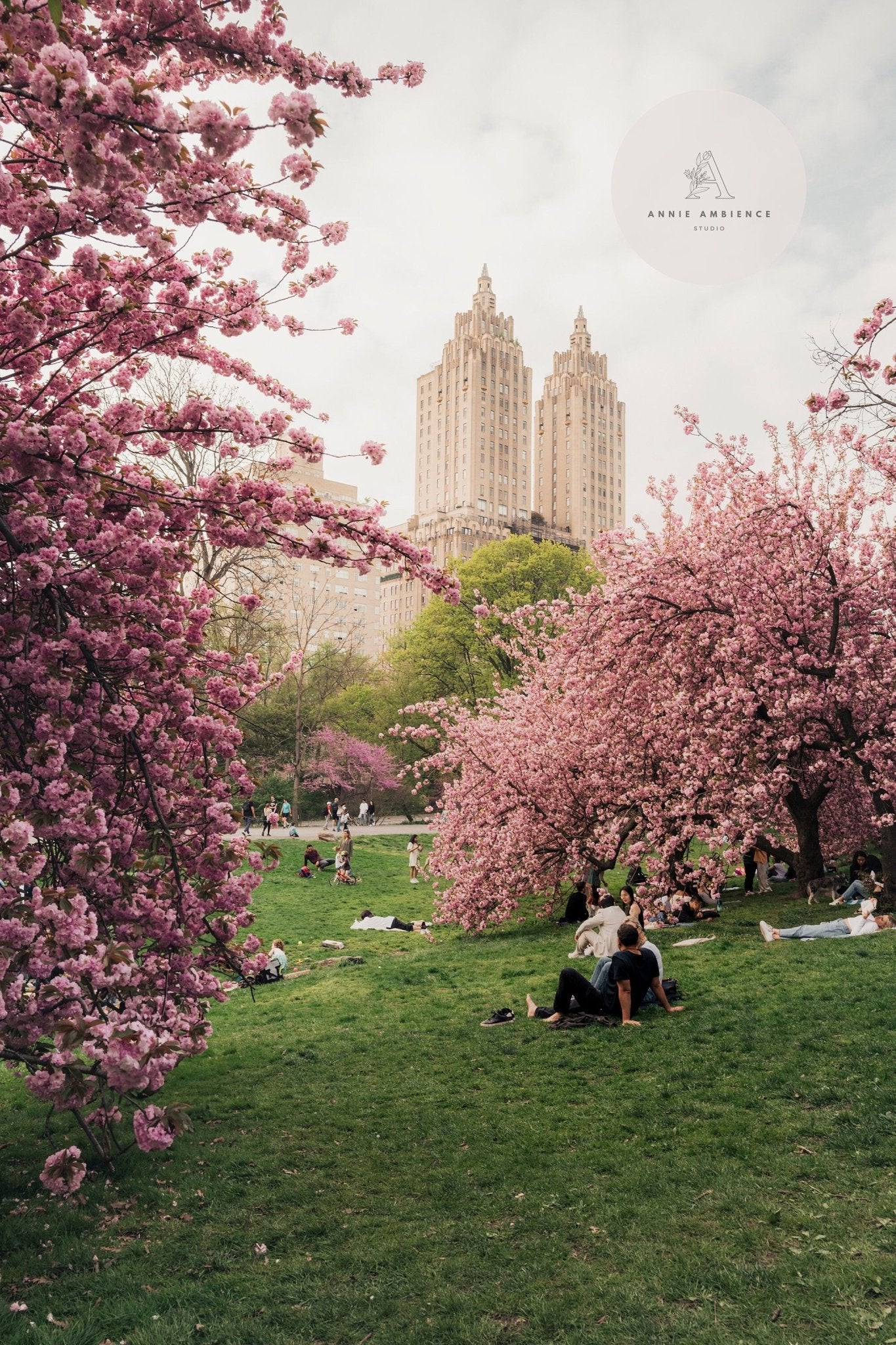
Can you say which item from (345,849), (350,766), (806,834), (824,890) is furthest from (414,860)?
(350,766)

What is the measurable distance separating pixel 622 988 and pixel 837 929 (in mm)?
5012

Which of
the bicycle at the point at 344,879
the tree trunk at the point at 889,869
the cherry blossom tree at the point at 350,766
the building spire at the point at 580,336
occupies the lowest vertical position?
the bicycle at the point at 344,879

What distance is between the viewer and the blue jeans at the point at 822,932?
44.7 feet

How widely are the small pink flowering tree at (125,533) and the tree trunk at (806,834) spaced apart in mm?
11564

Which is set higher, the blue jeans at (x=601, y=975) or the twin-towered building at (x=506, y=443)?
the twin-towered building at (x=506, y=443)

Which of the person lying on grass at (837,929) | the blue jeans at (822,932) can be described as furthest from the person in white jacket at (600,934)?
the blue jeans at (822,932)

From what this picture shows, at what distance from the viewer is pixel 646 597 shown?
15.8m

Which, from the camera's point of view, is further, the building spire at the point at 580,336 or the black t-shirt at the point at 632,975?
the building spire at the point at 580,336

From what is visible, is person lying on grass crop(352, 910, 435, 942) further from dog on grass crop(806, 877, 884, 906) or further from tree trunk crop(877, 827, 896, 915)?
tree trunk crop(877, 827, 896, 915)

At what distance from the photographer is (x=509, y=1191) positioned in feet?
21.8

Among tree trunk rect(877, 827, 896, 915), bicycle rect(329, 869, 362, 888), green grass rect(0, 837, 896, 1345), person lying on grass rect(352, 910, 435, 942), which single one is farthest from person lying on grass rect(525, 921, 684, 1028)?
bicycle rect(329, 869, 362, 888)

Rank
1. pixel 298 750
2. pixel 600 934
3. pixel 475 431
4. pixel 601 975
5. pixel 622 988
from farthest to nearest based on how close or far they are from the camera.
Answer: pixel 475 431 < pixel 298 750 < pixel 600 934 < pixel 601 975 < pixel 622 988

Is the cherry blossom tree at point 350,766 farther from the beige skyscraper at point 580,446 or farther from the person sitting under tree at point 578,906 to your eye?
the beige skyscraper at point 580,446

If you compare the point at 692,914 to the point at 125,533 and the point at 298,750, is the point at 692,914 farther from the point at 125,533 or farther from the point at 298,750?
the point at 298,750
